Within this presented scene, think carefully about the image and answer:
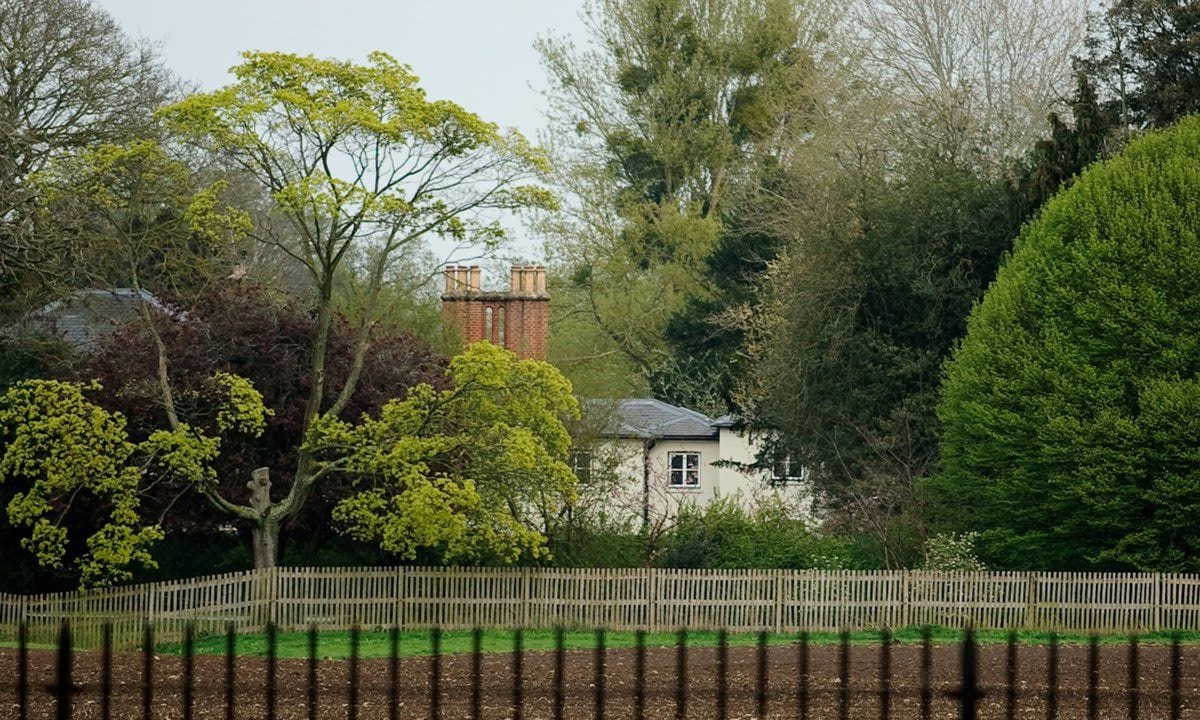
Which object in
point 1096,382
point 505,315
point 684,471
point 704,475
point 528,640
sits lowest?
point 528,640

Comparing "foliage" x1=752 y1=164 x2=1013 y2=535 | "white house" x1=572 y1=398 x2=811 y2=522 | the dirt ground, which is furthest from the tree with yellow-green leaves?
"foliage" x1=752 y1=164 x2=1013 y2=535

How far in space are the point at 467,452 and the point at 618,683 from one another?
11.5m

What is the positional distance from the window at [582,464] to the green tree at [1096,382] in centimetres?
814

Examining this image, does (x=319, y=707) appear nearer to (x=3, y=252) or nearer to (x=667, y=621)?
(x=3, y=252)

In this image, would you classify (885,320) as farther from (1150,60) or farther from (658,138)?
(658,138)

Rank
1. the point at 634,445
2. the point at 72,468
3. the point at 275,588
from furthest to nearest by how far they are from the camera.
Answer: the point at 634,445 → the point at 275,588 → the point at 72,468

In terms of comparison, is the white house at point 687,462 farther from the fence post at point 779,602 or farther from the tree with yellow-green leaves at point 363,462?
the tree with yellow-green leaves at point 363,462

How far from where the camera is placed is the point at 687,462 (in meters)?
49.8

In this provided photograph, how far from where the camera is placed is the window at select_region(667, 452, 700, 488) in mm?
49594

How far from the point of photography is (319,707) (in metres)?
17.5

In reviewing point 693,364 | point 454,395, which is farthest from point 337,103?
point 693,364

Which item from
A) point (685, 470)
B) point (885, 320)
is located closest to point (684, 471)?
point (685, 470)

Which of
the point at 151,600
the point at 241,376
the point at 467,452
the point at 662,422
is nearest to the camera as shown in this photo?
the point at 151,600

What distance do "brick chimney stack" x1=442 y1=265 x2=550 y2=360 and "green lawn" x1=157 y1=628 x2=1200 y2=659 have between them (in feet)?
44.2
